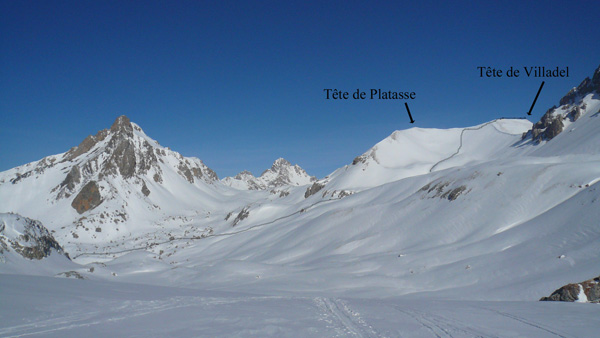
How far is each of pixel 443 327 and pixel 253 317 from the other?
5926 mm

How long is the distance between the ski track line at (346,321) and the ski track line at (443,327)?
6.01 feet

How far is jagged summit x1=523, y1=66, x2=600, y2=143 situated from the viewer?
91812mm

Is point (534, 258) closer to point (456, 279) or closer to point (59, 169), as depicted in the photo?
point (456, 279)

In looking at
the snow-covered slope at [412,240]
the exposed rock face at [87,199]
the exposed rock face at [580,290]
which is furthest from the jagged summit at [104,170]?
the exposed rock face at [580,290]

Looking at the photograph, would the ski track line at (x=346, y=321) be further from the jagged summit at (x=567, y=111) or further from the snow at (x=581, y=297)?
the jagged summit at (x=567, y=111)

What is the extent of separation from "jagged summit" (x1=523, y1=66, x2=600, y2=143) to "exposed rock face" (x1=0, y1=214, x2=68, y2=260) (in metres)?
101

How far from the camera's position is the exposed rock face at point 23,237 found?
31.6 meters

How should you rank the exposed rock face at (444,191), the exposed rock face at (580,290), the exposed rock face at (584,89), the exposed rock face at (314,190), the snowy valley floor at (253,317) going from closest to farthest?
the snowy valley floor at (253,317), the exposed rock face at (580,290), the exposed rock face at (444,191), the exposed rock face at (584,89), the exposed rock face at (314,190)

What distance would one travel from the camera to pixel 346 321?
12.2 metres

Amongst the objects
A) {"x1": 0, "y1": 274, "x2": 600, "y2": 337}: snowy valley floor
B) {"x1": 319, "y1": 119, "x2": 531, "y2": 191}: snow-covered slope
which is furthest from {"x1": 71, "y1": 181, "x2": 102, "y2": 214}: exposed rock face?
{"x1": 0, "y1": 274, "x2": 600, "y2": 337}: snowy valley floor

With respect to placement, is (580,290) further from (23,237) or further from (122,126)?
(122,126)

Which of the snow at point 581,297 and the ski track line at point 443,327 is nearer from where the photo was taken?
the ski track line at point 443,327

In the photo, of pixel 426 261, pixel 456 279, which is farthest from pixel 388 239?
pixel 456 279

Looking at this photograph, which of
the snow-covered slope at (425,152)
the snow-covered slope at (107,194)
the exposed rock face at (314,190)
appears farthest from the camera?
the exposed rock face at (314,190)
